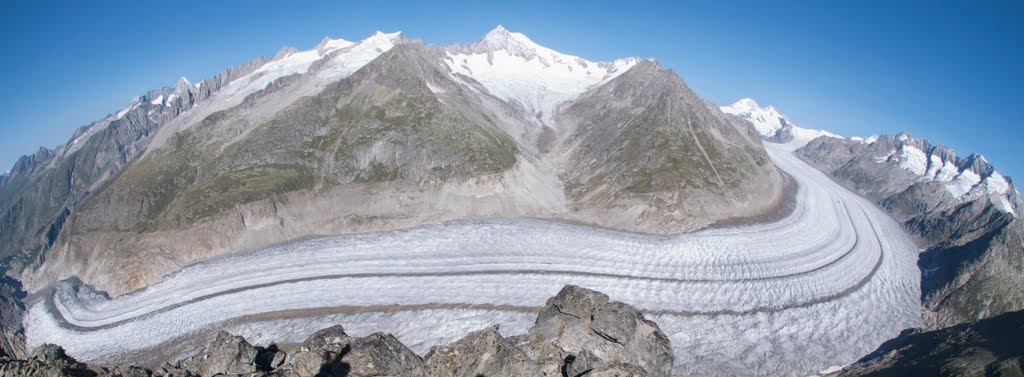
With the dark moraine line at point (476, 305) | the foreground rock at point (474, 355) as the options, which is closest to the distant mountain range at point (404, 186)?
the dark moraine line at point (476, 305)

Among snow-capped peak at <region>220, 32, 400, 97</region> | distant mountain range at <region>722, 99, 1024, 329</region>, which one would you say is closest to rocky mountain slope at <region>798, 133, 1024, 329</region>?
distant mountain range at <region>722, 99, 1024, 329</region>

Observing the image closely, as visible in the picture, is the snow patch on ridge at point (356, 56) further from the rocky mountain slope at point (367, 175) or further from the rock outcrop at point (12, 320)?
the rock outcrop at point (12, 320)

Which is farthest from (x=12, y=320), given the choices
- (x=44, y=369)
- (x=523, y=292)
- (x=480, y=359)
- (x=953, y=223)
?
(x=953, y=223)

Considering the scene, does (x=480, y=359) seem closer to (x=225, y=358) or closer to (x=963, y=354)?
(x=225, y=358)

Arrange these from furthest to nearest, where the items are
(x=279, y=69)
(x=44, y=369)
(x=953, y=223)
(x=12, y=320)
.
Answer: (x=279, y=69) → (x=953, y=223) → (x=12, y=320) → (x=44, y=369)

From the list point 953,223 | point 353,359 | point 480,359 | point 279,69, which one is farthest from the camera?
point 279,69

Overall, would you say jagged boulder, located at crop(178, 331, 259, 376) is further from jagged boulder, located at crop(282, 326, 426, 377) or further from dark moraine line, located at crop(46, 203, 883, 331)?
dark moraine line, located at crop(46, 203, 883, 331)

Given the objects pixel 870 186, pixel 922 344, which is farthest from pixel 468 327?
pixel 870 186
